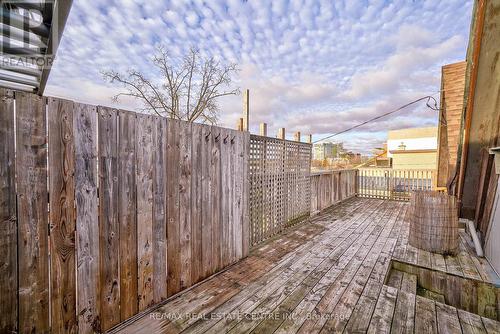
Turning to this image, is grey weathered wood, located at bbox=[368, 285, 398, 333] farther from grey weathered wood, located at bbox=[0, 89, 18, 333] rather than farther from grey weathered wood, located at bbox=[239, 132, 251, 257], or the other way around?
grey weathered wood, located at bbox=[0, 89, 18, 333]

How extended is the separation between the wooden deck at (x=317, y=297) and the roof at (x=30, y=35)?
2094mm

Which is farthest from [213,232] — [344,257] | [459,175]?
[459,175]

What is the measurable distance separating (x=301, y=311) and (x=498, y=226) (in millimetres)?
2635

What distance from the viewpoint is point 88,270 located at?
4.62 feet

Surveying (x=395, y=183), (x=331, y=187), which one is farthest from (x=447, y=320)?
(x=395, y=183)

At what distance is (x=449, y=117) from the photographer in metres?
4.42

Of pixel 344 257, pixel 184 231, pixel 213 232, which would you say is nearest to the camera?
pixel 184 231

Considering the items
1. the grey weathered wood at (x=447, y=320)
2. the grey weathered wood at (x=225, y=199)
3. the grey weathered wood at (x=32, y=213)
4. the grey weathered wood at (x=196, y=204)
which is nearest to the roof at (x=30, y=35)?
the grey weathered wood at (x=32, y=213)

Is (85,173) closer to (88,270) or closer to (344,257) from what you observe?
(88,270)

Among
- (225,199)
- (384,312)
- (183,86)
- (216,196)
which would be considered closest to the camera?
(384,312)

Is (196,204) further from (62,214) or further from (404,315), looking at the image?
(404,315)

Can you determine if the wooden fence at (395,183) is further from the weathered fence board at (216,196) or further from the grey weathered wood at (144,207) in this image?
the grey weathered wood at (144,207)

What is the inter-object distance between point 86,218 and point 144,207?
39cm

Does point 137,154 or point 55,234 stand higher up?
point 137,154
